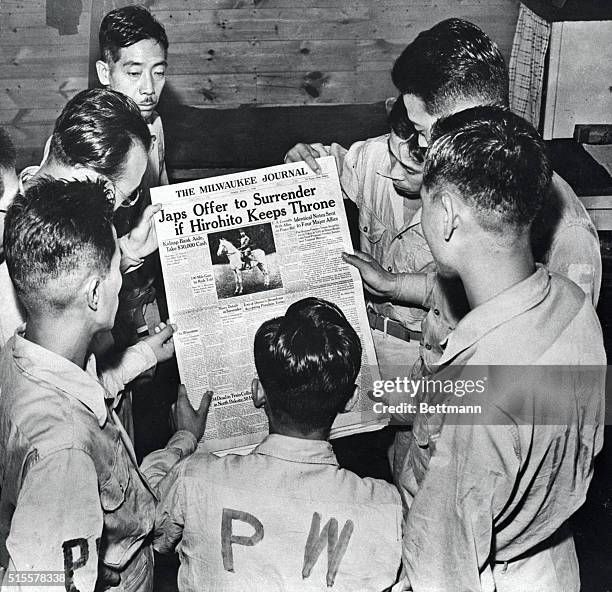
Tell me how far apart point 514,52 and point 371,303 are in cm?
205

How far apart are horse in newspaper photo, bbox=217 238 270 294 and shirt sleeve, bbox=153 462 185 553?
49cm

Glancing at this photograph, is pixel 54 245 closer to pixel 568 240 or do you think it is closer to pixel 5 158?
pixel 5 158

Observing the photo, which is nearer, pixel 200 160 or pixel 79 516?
pixel 79 516

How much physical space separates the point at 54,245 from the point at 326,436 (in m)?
0.57

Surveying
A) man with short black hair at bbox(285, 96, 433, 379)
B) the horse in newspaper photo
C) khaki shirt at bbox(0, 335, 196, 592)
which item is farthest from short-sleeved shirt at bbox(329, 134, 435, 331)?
khaki shirt at bbox(0, 335, 196, 592)

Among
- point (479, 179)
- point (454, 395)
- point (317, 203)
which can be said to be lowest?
point (454, 395)

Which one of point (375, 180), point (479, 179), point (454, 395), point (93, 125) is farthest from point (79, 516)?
point (375, 180)

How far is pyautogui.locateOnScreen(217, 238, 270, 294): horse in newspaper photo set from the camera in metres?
1.46

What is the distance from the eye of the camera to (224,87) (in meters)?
3.20

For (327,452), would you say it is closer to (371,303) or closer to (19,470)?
(19,470)

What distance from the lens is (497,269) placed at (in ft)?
3.32

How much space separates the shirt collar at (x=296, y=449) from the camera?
1.05m

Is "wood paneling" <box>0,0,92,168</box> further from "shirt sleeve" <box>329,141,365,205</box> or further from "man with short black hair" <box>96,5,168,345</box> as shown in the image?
"shirt sleeve" <box>329,141,365,205</box>

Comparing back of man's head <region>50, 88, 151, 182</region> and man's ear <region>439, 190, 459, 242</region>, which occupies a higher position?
back of man's head <region>50, 88, 151, 182</region>
